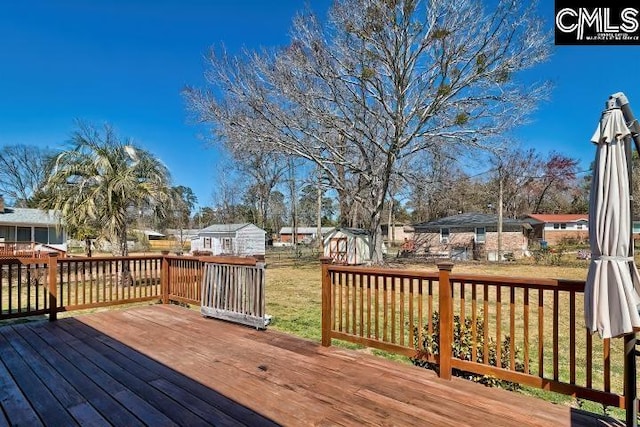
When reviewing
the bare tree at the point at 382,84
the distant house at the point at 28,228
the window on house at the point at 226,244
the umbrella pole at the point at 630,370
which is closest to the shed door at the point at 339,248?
the bare tree at the point at 382,84

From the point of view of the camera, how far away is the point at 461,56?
1180cm

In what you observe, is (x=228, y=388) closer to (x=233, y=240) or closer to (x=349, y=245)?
(x=349, y=245)

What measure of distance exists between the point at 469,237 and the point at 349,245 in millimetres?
8806

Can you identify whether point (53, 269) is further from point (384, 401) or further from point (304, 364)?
point (384, 401)

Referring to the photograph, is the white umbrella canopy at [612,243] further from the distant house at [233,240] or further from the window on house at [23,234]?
the window on house at [23,234]

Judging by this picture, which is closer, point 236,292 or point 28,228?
point 236,292

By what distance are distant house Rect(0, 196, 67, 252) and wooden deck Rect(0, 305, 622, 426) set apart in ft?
57.3

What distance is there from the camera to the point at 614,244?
1.91m

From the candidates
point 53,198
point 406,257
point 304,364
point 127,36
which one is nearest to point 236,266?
Answer: point 304,364

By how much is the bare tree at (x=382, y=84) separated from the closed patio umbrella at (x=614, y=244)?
10.8 metres

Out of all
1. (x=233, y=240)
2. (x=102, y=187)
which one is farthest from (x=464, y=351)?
(x=233, y=240)

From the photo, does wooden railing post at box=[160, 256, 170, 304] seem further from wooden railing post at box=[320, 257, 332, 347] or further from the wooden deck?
wooden railing post at box=[320, 257, 332, 347]

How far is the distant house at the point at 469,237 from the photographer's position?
69.9ft

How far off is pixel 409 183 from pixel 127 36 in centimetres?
1091
